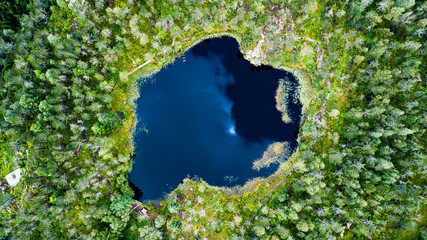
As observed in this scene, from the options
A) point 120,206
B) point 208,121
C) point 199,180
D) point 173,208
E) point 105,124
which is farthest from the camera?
point 208,121

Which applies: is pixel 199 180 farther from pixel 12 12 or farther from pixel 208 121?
pixel 12 12

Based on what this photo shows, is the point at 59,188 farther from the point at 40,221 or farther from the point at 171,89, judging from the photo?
the point at 171,89

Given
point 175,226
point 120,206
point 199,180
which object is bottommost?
point 175,226

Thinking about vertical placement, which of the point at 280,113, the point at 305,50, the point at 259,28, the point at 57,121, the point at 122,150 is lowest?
the point at 122,150

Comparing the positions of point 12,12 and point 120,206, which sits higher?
point 12,12

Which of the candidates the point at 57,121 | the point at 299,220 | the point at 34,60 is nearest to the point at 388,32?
the point at 299,220

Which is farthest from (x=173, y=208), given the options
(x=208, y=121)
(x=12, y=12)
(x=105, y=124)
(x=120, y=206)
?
(x=12, y=12)

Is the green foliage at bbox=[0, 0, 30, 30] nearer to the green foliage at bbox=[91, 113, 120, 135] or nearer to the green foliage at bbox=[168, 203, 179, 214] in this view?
the green foliage at bbox=[91, 113, 120, 135]

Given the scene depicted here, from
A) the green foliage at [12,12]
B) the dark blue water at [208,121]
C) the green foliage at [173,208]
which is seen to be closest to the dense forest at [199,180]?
the green foliage at [12,12]
